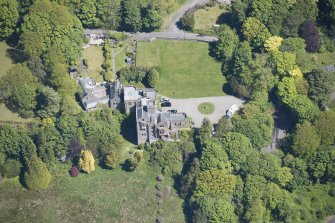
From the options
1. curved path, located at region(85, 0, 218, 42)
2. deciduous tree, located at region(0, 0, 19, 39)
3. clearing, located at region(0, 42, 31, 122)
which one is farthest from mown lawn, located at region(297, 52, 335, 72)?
deciduous tree, located at region(0, 0, 19, 39)

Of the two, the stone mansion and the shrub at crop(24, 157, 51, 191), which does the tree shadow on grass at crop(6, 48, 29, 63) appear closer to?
the stone mansion

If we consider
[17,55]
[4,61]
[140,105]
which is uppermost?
[17,55]

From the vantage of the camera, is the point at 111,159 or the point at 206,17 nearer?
the point at 111,159

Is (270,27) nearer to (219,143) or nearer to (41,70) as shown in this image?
(219,143)

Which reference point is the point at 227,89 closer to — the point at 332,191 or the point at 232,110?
the point at 232,110

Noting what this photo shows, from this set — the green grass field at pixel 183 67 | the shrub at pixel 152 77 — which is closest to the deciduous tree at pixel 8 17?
the green grass field at pixel 183 67

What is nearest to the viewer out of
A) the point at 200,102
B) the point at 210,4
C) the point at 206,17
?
the point at 200,102

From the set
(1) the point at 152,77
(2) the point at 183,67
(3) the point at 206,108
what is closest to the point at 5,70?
(1) the point at 152,77

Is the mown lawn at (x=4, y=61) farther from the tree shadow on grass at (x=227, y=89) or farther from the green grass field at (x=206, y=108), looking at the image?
the tree shadow on grass at (x=227, y=89)
